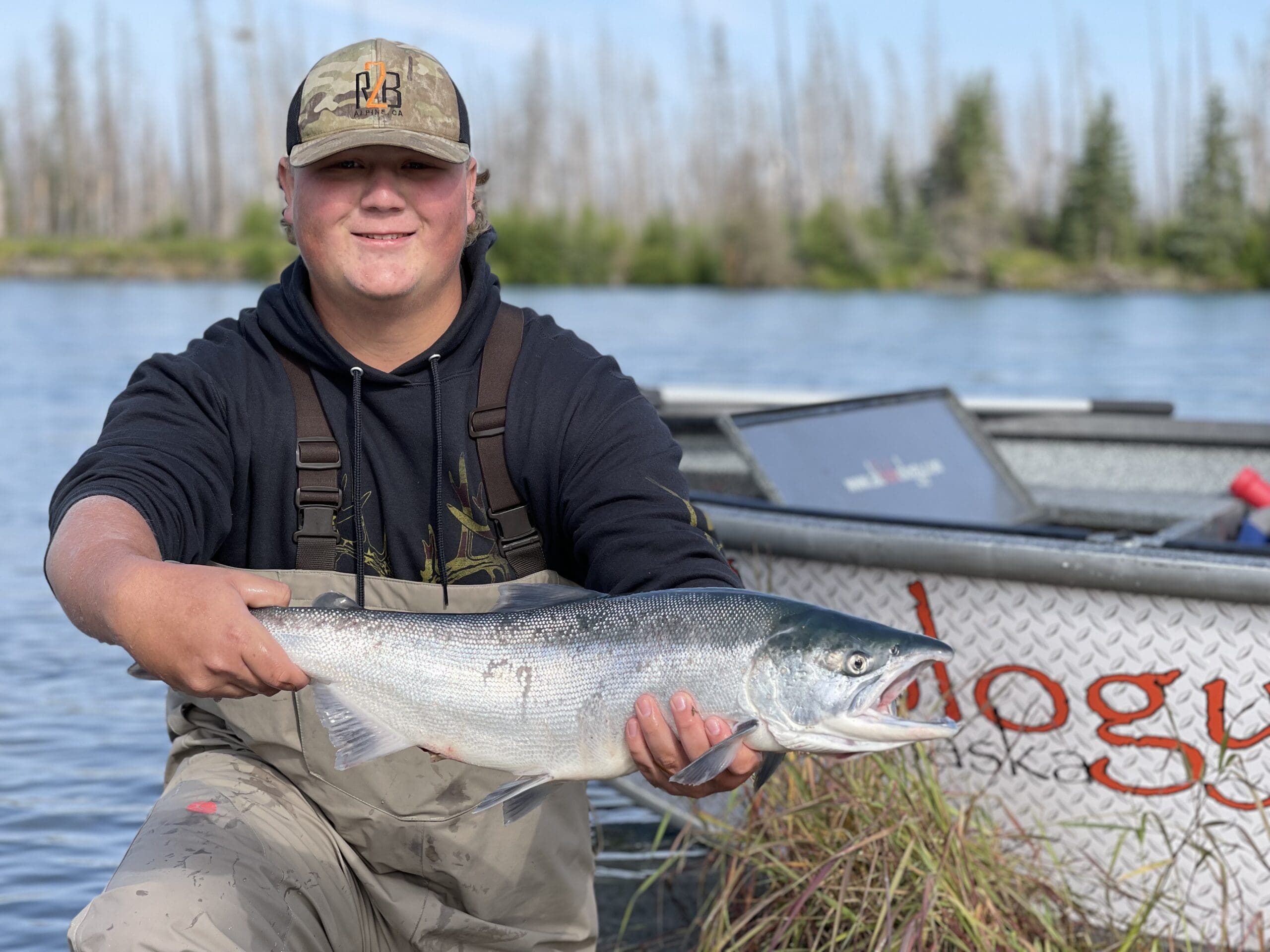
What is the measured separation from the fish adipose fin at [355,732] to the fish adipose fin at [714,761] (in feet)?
1.66

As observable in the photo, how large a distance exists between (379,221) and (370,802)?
1.12 metres

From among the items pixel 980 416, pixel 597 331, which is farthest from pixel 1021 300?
pixel 980 416

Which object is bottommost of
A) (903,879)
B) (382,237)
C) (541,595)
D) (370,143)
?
(903,879)

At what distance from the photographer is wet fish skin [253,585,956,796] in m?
2.28

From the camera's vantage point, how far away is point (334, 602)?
2.40 metres

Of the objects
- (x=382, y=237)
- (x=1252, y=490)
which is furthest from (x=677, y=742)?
(x=1252, y=490)

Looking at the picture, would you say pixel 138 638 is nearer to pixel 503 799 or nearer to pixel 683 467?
pixel 503 799

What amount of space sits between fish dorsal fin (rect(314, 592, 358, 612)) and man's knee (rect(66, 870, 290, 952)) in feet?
1.67

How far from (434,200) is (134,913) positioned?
1.42 meters

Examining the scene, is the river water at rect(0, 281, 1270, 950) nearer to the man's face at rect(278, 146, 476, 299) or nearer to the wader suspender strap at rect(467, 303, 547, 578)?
the wader suspender strap at rect(467, 303, 547, 578)

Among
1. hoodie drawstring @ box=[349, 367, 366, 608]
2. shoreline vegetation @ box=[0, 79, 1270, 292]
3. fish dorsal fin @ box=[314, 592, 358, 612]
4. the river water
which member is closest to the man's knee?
fish dorsal fin @ box=[314, 592, 358, 612]

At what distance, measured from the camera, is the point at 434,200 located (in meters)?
2.83

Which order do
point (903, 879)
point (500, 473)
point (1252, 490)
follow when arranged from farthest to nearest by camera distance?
point (1252, 490) < point (903, 879) < point (500, 473)

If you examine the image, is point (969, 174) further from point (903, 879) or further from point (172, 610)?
point (172, 610)
